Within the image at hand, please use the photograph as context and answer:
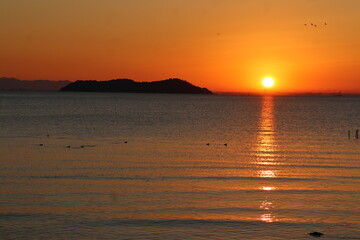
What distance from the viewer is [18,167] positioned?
37.3 meters

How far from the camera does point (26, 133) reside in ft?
224

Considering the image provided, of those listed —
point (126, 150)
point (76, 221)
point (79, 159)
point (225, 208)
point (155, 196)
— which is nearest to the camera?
point (76, 221)

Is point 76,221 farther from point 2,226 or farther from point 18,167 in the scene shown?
point 18,167

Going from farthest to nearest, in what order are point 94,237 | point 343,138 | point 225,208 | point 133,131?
point 133,131 → point 343,138 → point 225,208 → point 94,237

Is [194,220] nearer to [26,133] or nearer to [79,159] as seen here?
[79,159]

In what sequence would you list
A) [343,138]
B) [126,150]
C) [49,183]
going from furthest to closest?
1. [343,138]
2. [126,150]
3. [49,183]

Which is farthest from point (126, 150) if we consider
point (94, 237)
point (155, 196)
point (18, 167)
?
point (94, 237)

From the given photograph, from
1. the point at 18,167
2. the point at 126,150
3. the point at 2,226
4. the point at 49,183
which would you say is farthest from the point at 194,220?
the point at 126,150

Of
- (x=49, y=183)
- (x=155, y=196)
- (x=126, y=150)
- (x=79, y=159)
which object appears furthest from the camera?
(x=126, y=150)

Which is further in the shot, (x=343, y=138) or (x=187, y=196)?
(x=343, y=138)

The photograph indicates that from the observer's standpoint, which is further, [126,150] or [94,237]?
[126,150]

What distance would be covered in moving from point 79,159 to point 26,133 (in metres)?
28.3

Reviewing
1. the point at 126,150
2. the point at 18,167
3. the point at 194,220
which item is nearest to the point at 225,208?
the point at 194,220

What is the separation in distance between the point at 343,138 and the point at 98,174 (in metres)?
40.8
